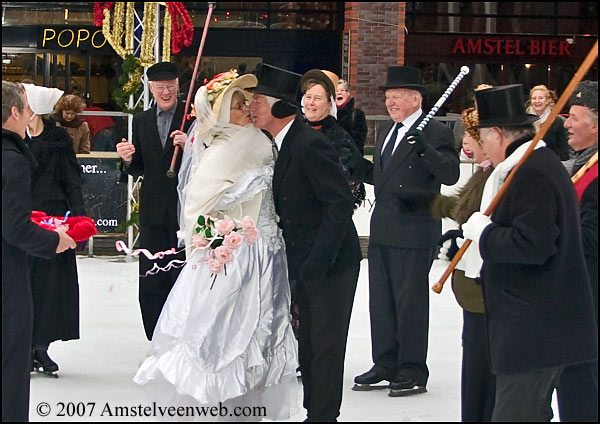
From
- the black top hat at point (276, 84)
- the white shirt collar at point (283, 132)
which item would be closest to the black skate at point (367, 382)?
the white shirt collar at point (283, 132)

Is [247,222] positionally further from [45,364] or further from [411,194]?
[45,364]

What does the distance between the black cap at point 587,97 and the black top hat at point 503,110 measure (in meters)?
0.89

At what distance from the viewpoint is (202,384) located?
552 centimetres

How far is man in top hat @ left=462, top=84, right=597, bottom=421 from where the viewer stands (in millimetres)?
4125

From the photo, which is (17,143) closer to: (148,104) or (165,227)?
(165,227)

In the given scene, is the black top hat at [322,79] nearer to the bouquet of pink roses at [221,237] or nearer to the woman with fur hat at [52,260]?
the bouquet of pink roses at [221,237]

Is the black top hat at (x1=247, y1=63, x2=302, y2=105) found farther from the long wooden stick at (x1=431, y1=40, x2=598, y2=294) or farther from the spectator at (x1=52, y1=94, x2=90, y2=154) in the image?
the spectator at (x1=52, y1=94, x2=90, y2=154)

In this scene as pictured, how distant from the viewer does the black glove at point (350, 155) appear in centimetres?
666

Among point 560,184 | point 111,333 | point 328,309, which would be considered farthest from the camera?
point 111,333

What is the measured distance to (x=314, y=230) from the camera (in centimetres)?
534

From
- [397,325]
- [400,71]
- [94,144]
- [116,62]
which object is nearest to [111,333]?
[397,325]

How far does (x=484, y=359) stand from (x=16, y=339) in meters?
2.13

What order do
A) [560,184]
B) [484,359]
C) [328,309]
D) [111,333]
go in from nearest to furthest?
[560,184], [484,359], [328,309], [111,333]

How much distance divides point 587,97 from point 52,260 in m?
3.52
